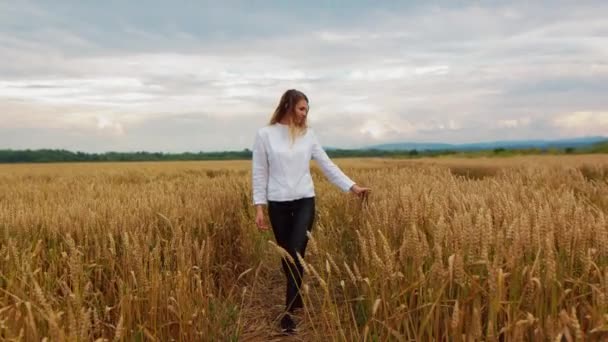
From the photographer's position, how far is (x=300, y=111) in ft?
12.8

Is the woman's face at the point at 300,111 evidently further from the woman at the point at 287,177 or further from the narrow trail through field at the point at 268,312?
the narrow trail through field at the point at 268,312

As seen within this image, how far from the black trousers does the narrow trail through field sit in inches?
8.0

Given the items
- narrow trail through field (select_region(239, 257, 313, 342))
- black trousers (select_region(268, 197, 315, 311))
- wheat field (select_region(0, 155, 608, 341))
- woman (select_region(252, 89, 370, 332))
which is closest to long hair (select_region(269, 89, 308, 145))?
woman (select_region(252, 89, 370, 332))

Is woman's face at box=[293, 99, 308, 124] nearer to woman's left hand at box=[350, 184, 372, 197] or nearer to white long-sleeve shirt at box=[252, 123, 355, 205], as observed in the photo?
white long-sleeve shirt at box=[252, 123, 355, 205]

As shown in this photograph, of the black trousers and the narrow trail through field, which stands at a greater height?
the black trousers

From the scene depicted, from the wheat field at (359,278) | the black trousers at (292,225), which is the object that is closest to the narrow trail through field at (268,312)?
the wheat field at (359,278)

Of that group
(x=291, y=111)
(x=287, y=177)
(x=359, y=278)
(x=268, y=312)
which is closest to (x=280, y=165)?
(x=287, y=177)

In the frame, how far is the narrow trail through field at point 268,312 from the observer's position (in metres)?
3.79

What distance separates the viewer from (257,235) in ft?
20.6

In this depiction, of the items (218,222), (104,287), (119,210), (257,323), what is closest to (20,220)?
(119,210)

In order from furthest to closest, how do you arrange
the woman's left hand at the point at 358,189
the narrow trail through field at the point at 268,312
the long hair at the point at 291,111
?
the woman's left hand at the point at 358,189
the long hair at the point at 291,111
the narrow trail through field at the point at 268,312

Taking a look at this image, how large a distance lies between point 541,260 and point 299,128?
2100mm

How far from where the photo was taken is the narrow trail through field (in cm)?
379

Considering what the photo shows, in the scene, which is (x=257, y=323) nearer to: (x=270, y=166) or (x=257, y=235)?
(x=270, y=166)
